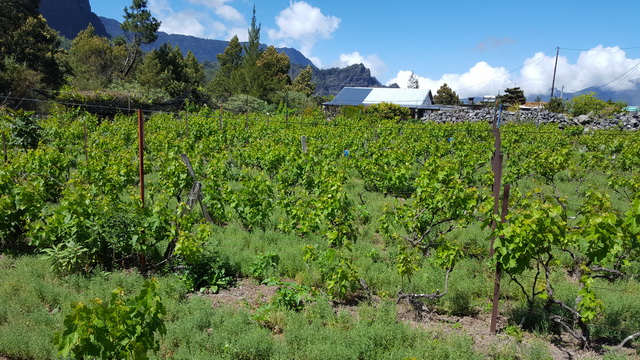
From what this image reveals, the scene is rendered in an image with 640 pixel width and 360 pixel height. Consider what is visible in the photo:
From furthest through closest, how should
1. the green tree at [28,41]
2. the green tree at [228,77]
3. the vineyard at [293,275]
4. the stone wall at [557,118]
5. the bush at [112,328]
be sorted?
1. the green tree at [228,77]
2. the green tree at [28,41]
3. the stone wall at [557,118]
4. the vineyard at [293,275]
5. the bush at [112,328]

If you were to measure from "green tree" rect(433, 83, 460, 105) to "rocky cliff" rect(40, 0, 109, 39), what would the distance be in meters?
164

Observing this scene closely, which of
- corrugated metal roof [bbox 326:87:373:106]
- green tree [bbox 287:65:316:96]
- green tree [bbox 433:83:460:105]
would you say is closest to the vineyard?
corrugated metal roof [bbox 326:87:373:106]

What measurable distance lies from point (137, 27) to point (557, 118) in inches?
1447

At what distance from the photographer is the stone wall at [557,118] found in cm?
2395

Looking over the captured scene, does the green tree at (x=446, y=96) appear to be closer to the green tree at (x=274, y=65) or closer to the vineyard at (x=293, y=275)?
the green tree at (x=274, y=65)

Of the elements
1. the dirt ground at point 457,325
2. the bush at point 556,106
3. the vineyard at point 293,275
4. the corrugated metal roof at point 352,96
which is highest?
the corrugated metal roof at point 352,96

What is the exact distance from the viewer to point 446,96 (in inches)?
2625

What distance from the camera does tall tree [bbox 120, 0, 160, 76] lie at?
3912 centimetres

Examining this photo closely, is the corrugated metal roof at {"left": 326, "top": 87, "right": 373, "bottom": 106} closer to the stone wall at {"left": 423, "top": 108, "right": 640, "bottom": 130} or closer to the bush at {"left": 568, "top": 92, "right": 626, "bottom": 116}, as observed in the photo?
the stone wall at {"left": 423, "top": 108, "right": 640, "bottom": 130}

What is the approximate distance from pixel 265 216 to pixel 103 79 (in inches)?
1266

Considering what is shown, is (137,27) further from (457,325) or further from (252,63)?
(457,325)

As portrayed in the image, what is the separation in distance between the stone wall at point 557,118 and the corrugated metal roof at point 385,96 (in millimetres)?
15401

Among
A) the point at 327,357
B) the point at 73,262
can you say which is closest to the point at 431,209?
the point at 327,357

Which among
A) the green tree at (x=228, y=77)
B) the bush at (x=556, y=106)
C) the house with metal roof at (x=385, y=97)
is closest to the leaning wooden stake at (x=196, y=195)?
the green tree at (x=228, y=77)
